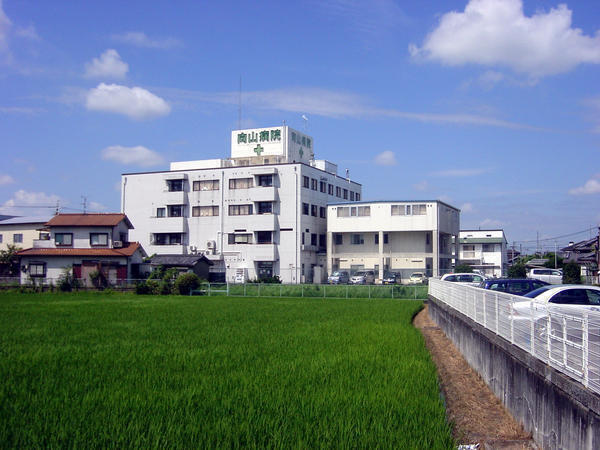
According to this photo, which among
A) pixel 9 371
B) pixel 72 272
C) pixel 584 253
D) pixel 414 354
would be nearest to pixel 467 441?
pixel 414 354

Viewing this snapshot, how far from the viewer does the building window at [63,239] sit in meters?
53.0

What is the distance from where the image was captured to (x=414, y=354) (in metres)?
13.7

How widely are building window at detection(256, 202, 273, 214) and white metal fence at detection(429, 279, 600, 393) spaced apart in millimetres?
49761

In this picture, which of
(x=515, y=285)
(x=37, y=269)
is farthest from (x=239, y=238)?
(x=515, y=285)

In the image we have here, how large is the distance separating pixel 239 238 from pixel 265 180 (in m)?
6.66

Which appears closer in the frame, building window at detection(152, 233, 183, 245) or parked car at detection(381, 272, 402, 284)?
parked car at detection(381, 272, 402, 284)

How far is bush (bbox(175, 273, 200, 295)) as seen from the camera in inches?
1811

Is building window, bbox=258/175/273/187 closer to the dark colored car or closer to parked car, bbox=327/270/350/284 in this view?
parked car, bbox=327/270/350/284

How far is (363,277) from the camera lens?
2290 inches

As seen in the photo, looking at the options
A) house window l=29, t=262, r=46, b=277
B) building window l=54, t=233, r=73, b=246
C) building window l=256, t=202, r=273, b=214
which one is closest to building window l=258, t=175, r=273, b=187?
building window l=256, t=202, r=273, b=214

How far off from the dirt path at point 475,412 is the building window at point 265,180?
47542 millimetres

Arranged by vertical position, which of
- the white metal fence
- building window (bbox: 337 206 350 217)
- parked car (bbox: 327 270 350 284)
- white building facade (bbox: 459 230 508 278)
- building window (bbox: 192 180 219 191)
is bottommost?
parked car (bbox: 327 270 350 284)

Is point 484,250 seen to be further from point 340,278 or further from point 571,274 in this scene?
point 571,274

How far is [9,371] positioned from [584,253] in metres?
68.9
